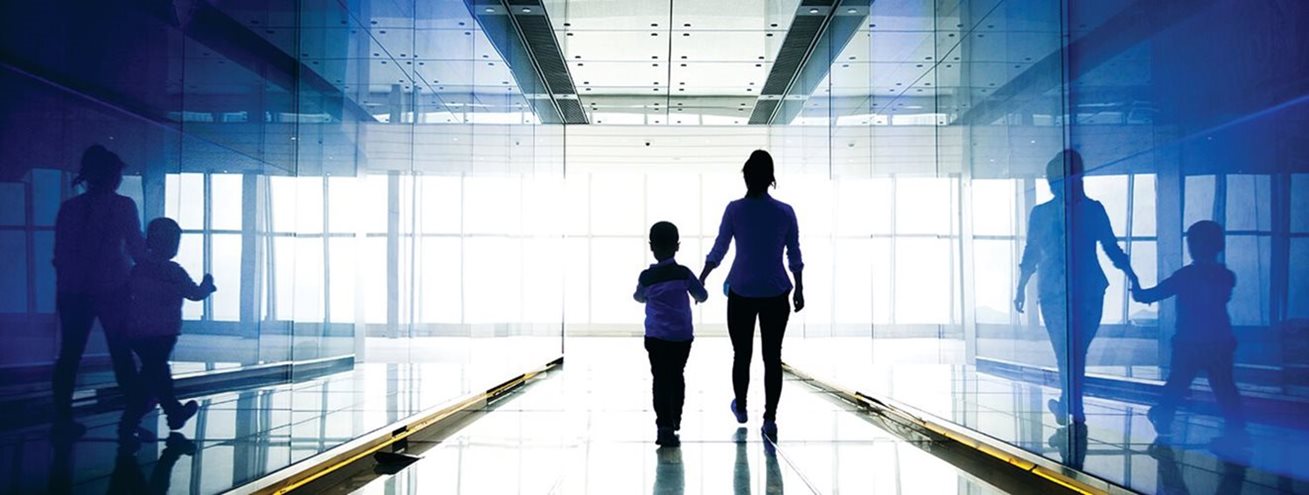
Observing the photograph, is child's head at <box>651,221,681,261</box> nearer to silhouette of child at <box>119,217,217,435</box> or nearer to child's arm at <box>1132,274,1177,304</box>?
child's arm at <box>1132,274,1177,304</box>

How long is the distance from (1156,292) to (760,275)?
2533 millimetres

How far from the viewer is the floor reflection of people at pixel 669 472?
381 centimetres

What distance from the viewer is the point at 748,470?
4.25 m

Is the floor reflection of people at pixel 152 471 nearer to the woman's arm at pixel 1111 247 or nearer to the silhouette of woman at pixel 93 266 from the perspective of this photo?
the silhouette of woman at pixel 93 266

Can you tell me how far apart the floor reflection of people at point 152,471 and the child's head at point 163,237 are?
1.76ft

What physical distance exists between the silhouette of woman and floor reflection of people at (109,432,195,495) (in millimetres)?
194

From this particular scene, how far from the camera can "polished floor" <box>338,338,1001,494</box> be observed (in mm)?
3896

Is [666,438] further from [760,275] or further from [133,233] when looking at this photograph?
[133,233]

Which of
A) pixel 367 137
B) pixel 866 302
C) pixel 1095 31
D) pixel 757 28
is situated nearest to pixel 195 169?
pixel 367 137

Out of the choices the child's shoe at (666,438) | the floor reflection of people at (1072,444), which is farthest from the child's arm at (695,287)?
the floor reflection of people at (1072,444)

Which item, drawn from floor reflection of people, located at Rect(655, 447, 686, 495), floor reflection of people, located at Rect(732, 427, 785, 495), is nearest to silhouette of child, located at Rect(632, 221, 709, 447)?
floor reflection of people, located at Rect(655, 447, 686, 495)

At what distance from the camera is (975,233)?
4.75 meters

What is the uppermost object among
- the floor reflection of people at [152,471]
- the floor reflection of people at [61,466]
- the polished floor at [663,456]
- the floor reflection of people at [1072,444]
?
the floor reflection of people at [61,466]

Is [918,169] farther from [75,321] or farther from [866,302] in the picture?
[75,321]
